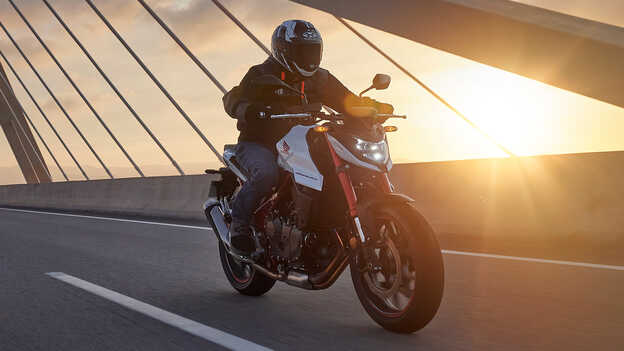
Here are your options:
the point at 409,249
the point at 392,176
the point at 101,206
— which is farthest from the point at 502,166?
the point at 101,206

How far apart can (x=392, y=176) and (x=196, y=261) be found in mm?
3264

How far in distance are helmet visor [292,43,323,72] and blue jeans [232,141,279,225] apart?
0.63 meters

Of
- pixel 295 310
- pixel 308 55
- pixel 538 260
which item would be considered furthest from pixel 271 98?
pixel 538 260

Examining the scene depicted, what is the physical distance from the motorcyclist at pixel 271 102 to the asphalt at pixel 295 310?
658 mm

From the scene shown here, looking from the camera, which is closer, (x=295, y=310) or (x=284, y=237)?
(x=284, y=237)

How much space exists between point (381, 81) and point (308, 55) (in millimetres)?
561

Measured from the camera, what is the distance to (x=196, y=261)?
7.52 meters

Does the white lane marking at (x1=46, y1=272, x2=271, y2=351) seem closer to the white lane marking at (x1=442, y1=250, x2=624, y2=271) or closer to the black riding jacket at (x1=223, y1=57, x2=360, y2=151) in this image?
the black riding jacket at (x1=223, y1=57, x2=360, y2=151)

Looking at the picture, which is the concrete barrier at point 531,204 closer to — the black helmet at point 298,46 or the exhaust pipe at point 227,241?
the exhaust pipe at point 227,241

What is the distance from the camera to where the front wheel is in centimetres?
375

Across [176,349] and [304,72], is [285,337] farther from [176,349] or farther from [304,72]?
[304,72]

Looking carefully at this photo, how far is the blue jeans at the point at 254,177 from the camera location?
4746 millimetres

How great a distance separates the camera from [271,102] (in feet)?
16.0

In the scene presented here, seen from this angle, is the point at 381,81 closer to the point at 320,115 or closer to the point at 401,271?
the point at 320,115
